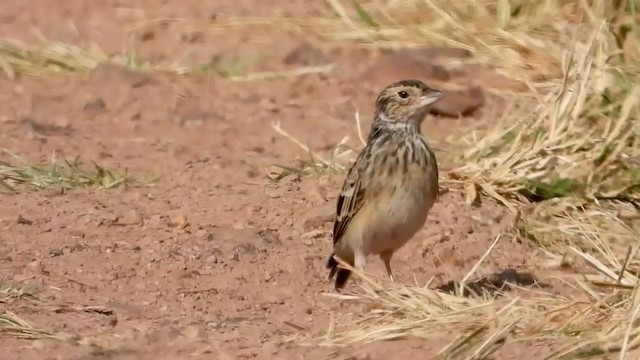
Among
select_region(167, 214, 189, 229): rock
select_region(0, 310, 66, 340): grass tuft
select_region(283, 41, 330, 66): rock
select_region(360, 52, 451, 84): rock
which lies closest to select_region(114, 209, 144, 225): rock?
select_region(167, 214, 189, 229): rock

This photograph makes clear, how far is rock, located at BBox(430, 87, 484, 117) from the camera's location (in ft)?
32.2

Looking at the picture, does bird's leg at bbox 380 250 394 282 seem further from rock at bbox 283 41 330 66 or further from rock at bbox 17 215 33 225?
rock at bbox 283 41 330 66

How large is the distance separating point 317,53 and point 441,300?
17.3 feet

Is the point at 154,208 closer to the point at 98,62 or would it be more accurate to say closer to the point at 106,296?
the point at 106,296

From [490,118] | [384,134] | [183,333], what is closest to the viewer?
[183,333]

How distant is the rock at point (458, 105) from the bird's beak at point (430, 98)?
2.38 metres

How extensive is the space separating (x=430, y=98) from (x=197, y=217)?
1300 mm

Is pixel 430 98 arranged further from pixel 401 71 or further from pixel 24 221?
pixel 401 71

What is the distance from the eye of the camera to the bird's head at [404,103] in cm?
741

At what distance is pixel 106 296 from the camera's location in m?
6.76

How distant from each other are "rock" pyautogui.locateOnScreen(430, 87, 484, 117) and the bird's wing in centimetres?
260

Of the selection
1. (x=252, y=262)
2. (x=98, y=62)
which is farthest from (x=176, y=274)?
(x=98, y=62)

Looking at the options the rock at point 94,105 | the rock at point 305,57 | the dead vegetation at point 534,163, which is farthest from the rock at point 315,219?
the rock at point 305,57

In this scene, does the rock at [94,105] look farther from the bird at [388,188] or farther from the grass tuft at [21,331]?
the grass tuft at [21,331]
